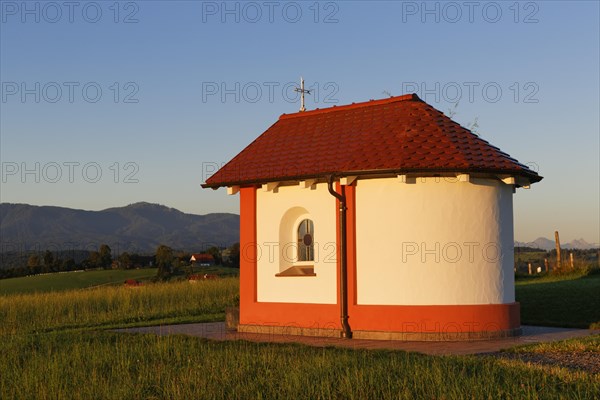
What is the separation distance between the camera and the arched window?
17.4 meters

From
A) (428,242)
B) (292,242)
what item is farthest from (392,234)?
(292,242)

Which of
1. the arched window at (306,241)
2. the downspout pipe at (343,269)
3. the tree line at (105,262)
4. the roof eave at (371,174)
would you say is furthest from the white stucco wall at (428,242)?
the tree line at (105,262)

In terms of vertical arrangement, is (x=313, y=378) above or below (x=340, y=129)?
below

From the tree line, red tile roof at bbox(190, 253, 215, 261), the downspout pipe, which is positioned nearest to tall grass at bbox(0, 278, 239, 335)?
the downspout pipe

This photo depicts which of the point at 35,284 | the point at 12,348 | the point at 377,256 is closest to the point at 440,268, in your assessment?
the point at 377,256

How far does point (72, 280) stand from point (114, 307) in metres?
22.2

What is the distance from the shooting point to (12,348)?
15070 mm

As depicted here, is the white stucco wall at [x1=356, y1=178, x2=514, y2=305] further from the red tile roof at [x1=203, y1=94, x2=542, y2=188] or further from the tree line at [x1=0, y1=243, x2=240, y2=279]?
the tree line at [x1=0, y1=243, x2=240, y2=279]

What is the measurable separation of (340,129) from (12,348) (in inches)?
326

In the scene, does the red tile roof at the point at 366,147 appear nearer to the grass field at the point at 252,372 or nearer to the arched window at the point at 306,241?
the arched window at the point at 306,241

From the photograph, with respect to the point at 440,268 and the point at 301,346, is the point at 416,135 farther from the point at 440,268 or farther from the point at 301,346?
the point at 301,346

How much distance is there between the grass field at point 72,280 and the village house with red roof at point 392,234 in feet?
92.9

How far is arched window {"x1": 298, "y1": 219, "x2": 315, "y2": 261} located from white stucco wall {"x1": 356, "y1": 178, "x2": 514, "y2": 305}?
5.04 ft

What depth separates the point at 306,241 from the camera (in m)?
17.5
